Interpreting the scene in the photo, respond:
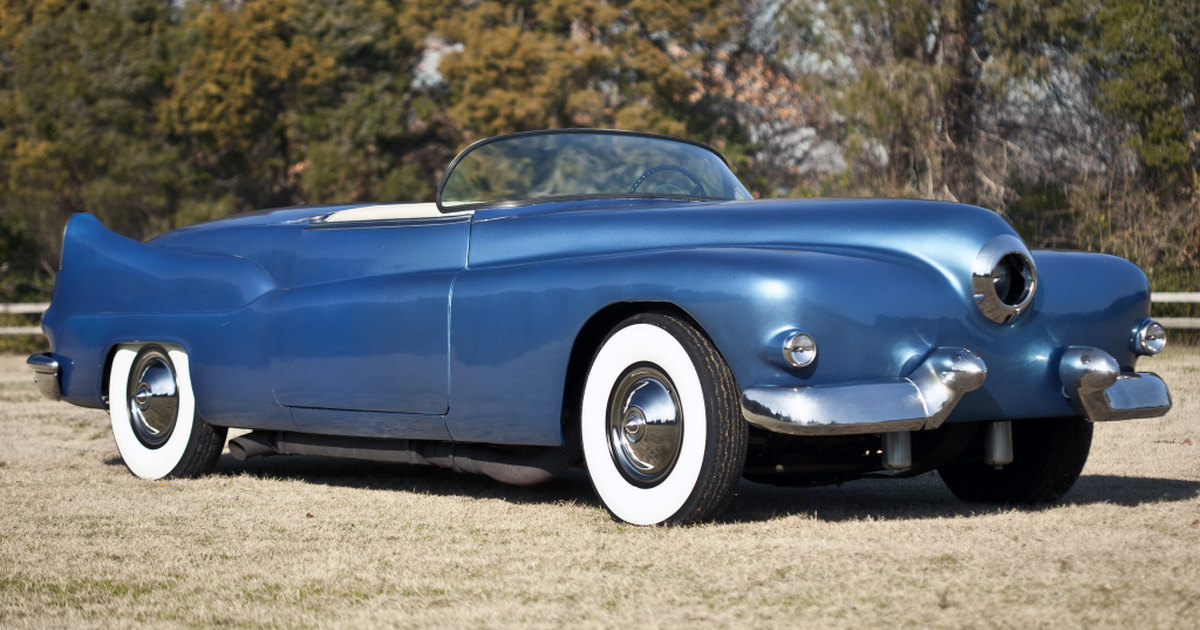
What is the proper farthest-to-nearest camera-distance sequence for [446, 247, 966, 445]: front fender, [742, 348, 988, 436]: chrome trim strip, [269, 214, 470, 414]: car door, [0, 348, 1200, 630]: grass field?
[269, 214, 470, 414]: car door < [446, 247, 966, 445]: front fender < [742, 348, 988, 436]: chrome trim strip < [0, 348, 1200, 630]: grass field

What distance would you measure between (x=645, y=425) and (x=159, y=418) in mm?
3083

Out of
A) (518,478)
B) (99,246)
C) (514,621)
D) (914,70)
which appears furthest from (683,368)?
(914,70)

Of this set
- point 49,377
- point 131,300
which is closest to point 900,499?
point 131,300

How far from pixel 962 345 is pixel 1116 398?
2.18ft

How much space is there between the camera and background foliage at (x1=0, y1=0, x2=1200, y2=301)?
2222 centimetres

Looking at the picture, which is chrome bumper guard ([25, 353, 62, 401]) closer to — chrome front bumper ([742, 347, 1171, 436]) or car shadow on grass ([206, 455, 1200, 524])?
car shadow on grass ([206, 455, 1200, 524])

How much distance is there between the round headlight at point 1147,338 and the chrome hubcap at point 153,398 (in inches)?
168

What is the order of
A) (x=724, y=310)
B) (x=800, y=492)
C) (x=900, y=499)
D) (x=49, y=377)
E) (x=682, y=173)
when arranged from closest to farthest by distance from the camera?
(x=724, y=310) → (x=900, y=499) → (x=800, y=492) → (x=682, y=173) → (x=49, y=377)

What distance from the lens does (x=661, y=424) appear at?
471cm

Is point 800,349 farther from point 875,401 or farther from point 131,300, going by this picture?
point 131,300

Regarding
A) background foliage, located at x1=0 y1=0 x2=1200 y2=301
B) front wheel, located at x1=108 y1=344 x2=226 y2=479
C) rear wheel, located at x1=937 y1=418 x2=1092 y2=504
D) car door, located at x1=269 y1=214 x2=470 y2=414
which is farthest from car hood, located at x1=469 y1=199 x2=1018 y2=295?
background foliage, located at x1=0 y1=0 x2=1200 y2=301

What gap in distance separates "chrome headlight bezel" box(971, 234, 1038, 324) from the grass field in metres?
0.72

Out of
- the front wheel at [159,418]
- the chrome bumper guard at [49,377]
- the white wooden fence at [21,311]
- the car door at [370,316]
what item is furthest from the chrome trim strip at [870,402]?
the white wooden fence at [21,311]

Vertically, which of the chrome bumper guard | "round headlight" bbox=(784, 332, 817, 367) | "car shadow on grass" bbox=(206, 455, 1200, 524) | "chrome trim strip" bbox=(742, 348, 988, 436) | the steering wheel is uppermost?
the steering wheel
